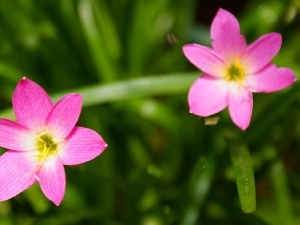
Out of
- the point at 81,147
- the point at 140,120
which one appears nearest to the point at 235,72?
the point at 81,147

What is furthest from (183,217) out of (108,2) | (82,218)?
(108,2)

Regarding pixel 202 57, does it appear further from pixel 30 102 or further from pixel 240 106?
pixel 30 102

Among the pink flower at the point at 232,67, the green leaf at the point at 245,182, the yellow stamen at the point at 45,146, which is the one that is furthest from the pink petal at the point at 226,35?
the yellow stamen at the point at 45,146

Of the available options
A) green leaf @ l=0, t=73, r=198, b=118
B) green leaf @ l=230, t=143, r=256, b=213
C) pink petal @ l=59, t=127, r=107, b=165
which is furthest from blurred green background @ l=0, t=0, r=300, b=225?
pink petal @ l=59, t=127, r=107, b=165

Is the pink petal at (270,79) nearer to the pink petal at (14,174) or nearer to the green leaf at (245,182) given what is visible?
the green leaf at (245,182)

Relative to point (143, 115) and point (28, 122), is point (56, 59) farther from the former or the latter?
point (28, 122)
